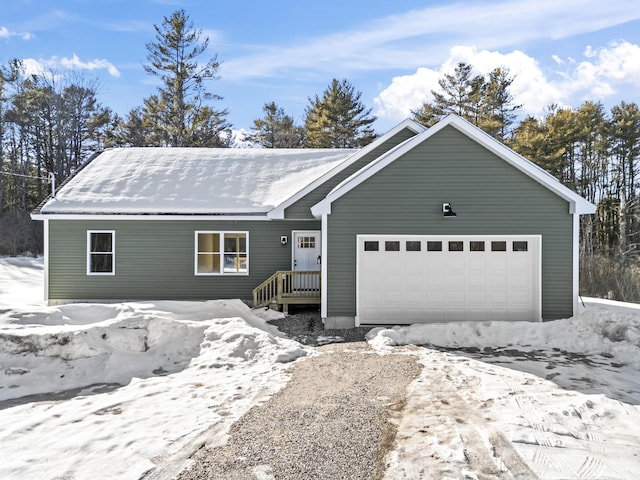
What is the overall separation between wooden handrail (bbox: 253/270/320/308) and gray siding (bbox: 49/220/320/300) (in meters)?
0.65

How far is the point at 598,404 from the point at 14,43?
1524 inches

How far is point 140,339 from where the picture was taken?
830 cm

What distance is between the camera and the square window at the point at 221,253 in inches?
526

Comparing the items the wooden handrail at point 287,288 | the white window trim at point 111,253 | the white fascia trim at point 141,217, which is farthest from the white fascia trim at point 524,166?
the white window trim at point 111,253

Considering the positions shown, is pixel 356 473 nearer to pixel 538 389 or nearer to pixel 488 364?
pixel 538 389

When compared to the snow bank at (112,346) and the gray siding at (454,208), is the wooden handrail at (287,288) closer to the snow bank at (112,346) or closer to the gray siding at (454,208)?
the gray siding at (454,208)

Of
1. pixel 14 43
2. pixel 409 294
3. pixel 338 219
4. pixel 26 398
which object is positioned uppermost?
pixel 14 43

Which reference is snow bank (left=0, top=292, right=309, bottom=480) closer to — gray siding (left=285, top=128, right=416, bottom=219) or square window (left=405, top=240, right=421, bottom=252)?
gray siding (left=285, top=128, right=416, bottom=219)

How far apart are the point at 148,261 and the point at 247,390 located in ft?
26.6

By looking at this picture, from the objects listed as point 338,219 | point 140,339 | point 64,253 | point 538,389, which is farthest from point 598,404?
point 64,253

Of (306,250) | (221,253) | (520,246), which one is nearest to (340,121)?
(306,250)

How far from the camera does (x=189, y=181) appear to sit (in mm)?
14648

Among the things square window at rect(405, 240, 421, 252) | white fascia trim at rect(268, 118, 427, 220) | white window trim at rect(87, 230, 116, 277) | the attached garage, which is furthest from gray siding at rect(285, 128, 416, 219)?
white window trim at rect(87, 230, 116, 277)

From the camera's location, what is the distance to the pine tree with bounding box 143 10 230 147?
95.6 feet
